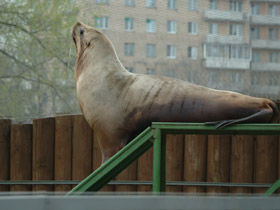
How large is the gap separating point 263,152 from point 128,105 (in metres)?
1.67

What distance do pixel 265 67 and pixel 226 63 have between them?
0.66 metres

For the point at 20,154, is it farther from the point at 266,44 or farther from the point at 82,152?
the point at 266,44

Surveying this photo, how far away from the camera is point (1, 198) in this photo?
112cm

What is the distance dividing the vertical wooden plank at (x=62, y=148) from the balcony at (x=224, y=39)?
343 centimetres

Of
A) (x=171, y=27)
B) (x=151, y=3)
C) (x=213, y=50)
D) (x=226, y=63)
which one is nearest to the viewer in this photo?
(x=226, y=63)

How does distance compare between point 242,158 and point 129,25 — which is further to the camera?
point 129,25

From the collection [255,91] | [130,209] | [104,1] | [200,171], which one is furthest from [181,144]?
[104,1]

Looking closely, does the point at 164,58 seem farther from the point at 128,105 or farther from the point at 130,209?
the point at 130,209

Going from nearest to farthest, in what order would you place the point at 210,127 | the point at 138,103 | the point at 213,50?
the point at 210,127 < the point at 138,103 < the point at 213,50

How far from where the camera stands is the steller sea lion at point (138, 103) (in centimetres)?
195

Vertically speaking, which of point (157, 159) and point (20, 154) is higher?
point (157, 159)

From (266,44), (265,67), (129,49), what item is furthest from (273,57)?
(129,49)

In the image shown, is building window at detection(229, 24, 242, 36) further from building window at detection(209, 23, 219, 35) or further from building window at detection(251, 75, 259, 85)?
building window at detection(251, 75, 259, 85)

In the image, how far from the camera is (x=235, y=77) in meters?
5.87
